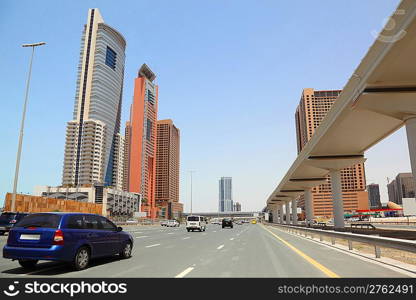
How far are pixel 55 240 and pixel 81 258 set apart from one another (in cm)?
106

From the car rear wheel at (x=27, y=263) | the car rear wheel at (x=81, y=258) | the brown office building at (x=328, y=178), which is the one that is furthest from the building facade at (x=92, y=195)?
the car rear wheel at (x=81, y=258)

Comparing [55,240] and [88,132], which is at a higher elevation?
[88,132]

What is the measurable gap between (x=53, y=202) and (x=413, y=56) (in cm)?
4291

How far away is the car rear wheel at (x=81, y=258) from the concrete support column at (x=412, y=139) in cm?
1817

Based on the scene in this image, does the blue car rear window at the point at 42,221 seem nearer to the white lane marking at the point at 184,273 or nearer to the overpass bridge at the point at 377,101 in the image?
the white lane marking at the point at 184,273

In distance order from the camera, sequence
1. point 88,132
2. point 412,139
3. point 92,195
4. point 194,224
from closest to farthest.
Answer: point 412,139 < point 194,224 < point 92,195 < point 88,132

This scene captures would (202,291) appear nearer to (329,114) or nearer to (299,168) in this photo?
(329,114)

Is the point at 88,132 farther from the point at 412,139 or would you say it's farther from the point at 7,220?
the point at 412,139

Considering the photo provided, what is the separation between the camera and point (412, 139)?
1973cm

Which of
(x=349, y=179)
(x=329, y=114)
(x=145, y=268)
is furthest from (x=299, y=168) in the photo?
(x=349, y=179)

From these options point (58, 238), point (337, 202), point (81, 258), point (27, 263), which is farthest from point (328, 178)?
point (58, 238)

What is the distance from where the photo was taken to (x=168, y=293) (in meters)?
5.94

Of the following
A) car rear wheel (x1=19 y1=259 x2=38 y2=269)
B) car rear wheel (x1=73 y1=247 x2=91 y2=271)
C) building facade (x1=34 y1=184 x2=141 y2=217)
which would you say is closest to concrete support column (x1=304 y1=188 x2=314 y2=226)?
car rear wheel (x1=73 y1=247 x2=91 y2=271)

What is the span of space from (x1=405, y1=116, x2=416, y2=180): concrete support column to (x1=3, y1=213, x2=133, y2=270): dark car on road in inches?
707
